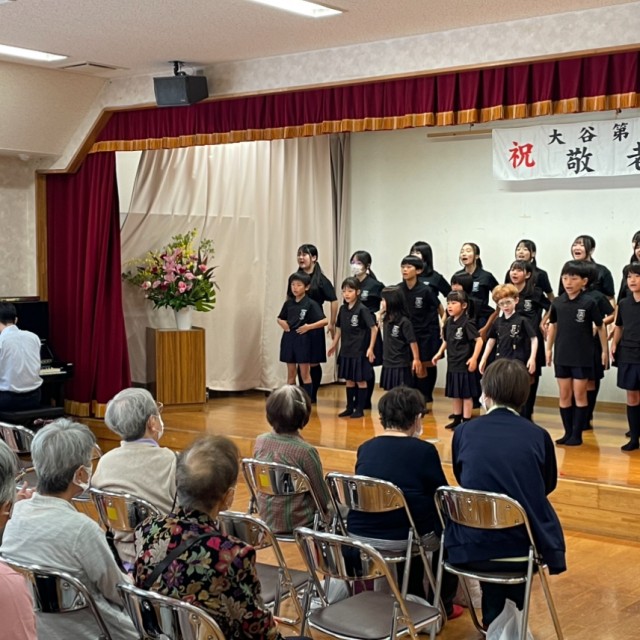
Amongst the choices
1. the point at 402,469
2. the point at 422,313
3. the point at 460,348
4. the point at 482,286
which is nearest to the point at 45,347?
the point at 422,313

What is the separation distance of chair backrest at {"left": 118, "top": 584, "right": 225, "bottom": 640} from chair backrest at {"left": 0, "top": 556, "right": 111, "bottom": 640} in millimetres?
138

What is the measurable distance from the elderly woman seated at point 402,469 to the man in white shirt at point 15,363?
387 centimetres

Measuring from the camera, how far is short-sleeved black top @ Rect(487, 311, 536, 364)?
7.22 meters

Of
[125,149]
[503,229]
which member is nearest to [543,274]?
[503,229]

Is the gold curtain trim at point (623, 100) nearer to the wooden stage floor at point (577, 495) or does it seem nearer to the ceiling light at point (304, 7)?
the ceiling light at point (304, 7)

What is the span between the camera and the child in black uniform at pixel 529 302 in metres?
7.34

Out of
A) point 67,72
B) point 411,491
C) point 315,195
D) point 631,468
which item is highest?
point 67,72

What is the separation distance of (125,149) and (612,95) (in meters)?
4.09

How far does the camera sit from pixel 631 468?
6168mm

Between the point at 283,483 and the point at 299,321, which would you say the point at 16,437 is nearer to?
Result: the point at 283,483

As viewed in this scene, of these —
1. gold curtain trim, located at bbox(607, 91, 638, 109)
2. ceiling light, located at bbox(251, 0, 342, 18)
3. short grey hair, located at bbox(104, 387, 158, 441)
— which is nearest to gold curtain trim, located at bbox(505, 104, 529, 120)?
gold curtain trim, located at bbox(607, 91, 638, 109)

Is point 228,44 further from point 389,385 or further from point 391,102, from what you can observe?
point 389,385

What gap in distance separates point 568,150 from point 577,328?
227 cm

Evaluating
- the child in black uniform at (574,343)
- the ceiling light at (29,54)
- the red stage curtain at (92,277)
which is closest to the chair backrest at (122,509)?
the child in black uniform at (574,343)
